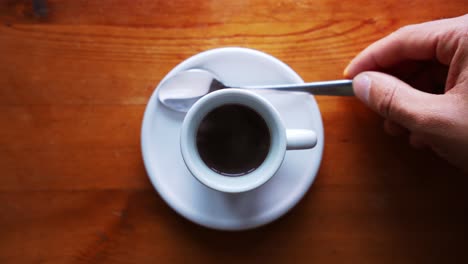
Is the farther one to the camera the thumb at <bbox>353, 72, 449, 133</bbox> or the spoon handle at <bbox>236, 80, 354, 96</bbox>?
the spoon handle at <bbox>236, 80, 354, 96</bbox>

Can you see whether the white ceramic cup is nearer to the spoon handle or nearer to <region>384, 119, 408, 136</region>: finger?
the spoon handle

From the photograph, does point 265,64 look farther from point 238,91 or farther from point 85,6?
point 85,6

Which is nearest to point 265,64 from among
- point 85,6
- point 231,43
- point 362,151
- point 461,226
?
point 231,43

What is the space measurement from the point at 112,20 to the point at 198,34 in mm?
170

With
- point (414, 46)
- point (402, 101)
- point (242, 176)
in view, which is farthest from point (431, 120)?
point (242, 176)

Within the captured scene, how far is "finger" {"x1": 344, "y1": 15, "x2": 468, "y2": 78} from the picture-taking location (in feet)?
2.15

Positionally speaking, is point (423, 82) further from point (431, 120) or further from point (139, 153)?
point (139, 153)

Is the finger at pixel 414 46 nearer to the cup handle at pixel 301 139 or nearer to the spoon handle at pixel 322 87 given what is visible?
the spoon handle at pixel 322 87

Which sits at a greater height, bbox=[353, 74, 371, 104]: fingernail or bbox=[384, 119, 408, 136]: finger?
bbox=[353, 74, 371, 104]: fingernail

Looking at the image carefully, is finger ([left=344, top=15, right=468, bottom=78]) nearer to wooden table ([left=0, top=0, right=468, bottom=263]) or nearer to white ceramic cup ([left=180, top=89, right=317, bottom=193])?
wooden table ([left=0, top=0, right=468, bottom=263])

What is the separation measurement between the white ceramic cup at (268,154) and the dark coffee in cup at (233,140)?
2cm

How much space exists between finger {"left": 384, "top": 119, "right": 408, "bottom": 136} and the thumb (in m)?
0.09

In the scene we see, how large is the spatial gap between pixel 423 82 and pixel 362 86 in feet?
0.61

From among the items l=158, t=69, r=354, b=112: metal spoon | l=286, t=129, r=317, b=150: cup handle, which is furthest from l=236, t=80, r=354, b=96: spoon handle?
l=286, t=129, r=317, b=150: cup handle
